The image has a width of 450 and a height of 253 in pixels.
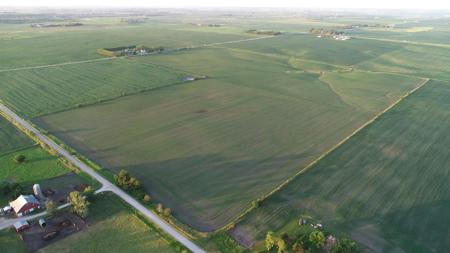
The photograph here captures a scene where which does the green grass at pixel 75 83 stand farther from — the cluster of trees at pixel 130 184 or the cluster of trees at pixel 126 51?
the cluster of trees at pixel 130 184

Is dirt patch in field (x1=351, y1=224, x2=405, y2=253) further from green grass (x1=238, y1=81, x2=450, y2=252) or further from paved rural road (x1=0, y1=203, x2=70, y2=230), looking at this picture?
paved rural road (x1=0, y1=203, x2=70, y2=230)

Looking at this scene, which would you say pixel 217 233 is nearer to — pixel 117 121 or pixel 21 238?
pixel 21 238

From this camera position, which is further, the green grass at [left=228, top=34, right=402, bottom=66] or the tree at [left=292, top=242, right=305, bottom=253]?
the green grass at [left=228, top=34, right=402, bottom=66]

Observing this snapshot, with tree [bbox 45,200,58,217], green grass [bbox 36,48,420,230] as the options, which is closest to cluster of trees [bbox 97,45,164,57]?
green grass [bbox 36,48,420,230]

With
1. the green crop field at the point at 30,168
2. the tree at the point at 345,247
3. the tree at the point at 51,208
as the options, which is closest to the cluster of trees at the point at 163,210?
the tree at the point at 51,208

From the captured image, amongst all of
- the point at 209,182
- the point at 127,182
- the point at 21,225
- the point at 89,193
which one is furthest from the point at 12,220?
the point at 209,182

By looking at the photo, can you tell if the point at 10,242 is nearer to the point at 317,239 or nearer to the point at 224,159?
the point at 224,159
